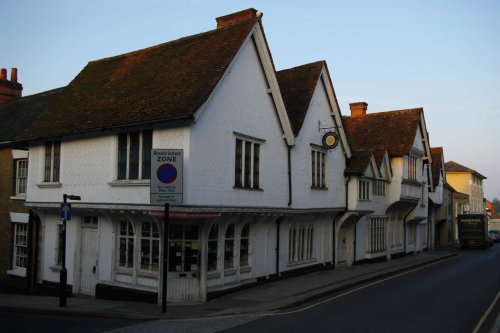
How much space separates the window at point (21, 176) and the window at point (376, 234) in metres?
17.9

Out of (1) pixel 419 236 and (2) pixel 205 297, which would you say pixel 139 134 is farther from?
(1) pixel 419 236

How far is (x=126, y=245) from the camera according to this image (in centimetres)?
1590

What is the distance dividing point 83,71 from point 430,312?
1723 centimetres

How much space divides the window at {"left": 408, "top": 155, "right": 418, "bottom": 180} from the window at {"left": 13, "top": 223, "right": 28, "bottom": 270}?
2218cm

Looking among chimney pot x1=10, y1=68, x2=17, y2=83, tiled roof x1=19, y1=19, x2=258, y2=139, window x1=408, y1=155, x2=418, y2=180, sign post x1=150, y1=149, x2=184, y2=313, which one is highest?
chimney pot x1=10, y1=68, x2=17, y2=83

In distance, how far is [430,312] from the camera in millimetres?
13031

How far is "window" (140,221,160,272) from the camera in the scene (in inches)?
593

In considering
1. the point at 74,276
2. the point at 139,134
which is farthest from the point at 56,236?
the point at 139,134

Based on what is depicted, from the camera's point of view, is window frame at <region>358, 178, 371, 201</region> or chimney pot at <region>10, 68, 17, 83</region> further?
chimney pot at <region>10, 68, 17, 83</region>

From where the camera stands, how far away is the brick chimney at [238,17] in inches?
701

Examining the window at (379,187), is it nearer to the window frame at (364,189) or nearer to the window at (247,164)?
the window frame at (364,189)

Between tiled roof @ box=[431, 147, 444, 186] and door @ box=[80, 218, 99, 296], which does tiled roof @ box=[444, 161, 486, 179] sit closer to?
tiled roof @ box=[431, 147, 444, 186]

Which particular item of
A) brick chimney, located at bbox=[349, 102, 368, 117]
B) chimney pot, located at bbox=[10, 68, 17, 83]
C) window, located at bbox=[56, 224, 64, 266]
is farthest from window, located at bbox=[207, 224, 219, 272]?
brick chimney, located at bbox=[349, 102, 368, 117]

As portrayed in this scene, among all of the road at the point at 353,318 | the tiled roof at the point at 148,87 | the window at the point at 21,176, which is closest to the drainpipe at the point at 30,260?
the window at the point at 21,176
